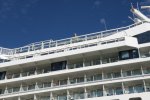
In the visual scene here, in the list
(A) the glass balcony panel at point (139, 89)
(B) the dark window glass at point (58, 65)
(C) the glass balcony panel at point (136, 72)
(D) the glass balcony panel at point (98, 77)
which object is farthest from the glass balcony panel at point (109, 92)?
(B) the dark window glass at point (58, 65)

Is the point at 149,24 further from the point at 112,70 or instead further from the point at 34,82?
the point at 34,82

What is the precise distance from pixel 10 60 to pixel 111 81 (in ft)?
50.3

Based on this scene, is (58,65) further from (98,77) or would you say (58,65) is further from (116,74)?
(116,74)

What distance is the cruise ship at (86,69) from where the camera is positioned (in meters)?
36.4

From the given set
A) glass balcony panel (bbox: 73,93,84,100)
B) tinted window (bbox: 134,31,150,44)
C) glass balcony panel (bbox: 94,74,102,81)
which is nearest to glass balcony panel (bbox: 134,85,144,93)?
glass balcony panel (bbox: 94,74,102,81)

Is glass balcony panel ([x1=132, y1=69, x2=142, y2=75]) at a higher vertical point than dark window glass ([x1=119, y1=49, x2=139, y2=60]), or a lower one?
lower

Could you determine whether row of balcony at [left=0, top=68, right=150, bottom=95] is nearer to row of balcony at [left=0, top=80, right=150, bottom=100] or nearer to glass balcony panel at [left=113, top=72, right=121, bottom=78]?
glass balcony panel at [left=113, top=72, right=121, bottom=78]

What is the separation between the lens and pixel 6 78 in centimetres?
4316

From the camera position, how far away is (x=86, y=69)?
38469mm

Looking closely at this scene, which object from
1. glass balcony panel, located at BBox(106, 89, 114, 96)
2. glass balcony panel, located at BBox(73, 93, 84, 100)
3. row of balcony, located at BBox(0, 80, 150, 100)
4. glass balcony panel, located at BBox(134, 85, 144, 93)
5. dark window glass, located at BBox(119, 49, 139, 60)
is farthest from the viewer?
dark window glass, located at BBox(119, 49, 139, 60)

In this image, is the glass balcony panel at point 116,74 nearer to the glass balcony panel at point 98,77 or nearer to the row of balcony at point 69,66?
the row of balcony at point 69,66

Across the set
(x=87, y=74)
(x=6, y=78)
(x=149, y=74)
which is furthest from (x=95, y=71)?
(x=6, y=78)

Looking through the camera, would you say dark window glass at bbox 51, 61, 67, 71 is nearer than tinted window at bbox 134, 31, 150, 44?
No

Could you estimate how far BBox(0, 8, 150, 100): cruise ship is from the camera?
3644 cm
